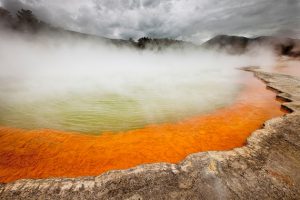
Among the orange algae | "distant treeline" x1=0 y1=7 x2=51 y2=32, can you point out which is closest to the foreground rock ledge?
the orange algae

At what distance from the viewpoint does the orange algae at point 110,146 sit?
3.20 metres

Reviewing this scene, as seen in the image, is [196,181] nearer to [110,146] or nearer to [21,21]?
[110,146]

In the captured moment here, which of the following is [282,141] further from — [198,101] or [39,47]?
[39,47]

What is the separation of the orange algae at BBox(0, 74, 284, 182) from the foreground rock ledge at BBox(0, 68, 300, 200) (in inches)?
20.2

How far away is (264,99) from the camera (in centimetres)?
698

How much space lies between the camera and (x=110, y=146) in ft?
12.8

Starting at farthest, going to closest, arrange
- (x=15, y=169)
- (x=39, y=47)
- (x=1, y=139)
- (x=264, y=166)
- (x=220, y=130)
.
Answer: (x=39, y=47), (x=220, y=130), (x=1, y=139), (x=15, y=169), (x=264, y=166)

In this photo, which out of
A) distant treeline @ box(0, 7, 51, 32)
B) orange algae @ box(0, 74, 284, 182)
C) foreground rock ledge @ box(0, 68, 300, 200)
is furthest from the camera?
distant treeline @ box(0, 7, 51, 32)

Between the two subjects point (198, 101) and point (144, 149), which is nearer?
point (144, 149)

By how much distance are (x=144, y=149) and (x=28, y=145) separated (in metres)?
2.52

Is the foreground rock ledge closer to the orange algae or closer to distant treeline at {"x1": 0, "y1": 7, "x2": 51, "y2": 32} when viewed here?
the orange algae

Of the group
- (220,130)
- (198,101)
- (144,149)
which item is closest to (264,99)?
(198,101)

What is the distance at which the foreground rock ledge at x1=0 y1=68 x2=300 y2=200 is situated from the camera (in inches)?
91.8

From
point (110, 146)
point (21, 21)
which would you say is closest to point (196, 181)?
point (110, 146)
